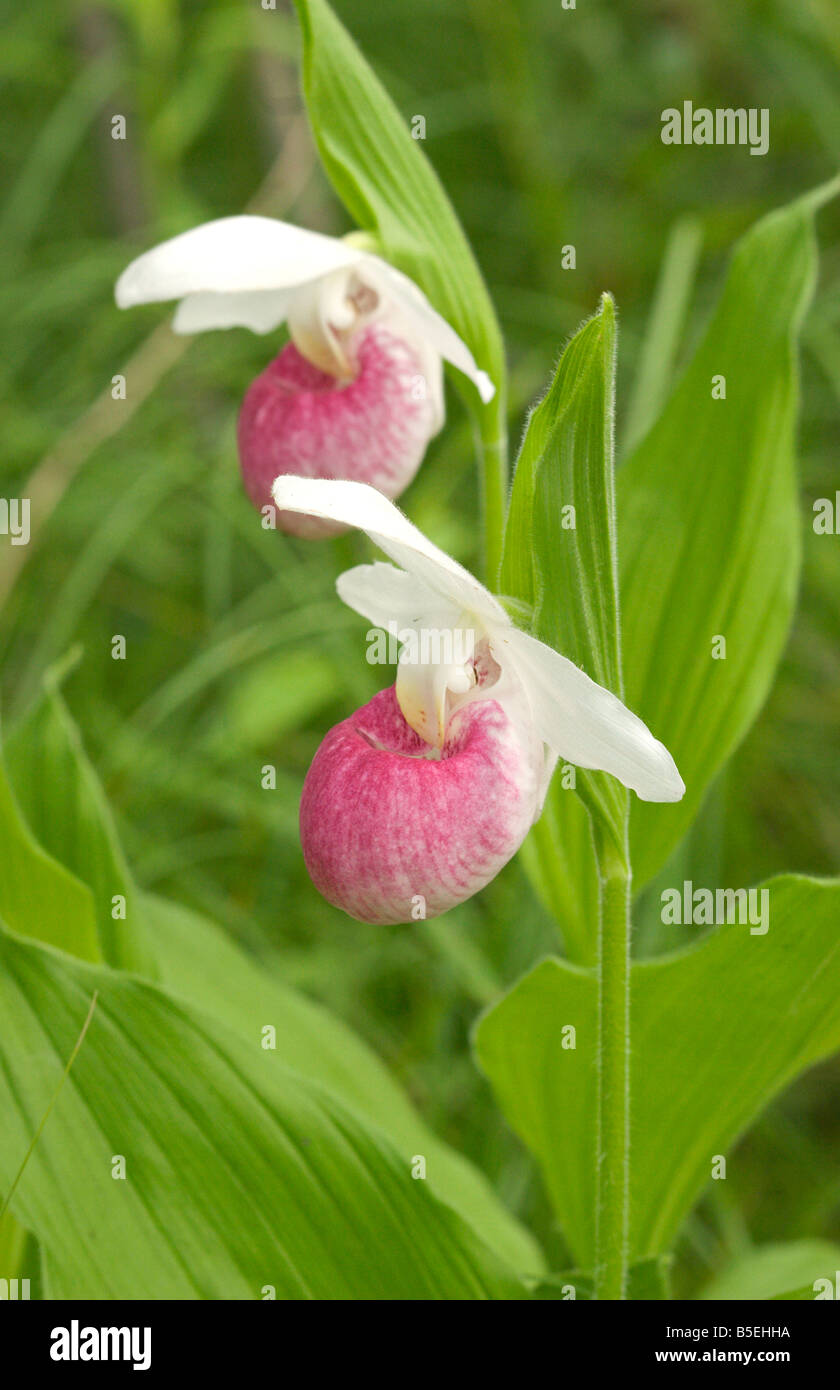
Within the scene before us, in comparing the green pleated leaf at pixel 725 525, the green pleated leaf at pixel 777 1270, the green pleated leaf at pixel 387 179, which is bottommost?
the green pleated leaf at pixel 777 1270

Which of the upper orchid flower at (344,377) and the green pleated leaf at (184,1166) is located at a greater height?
the upper orchid flower at (344,377)

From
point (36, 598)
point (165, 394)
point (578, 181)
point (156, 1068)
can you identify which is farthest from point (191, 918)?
point (578, 181)

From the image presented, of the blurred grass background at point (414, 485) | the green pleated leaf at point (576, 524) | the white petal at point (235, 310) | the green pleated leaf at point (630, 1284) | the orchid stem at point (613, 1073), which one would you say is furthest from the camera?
the blurred grass background at point (414, 485)

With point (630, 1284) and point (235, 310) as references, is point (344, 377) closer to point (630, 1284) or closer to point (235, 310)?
point (235, 310)

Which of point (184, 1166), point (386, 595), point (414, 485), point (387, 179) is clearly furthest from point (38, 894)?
point (414, 485)

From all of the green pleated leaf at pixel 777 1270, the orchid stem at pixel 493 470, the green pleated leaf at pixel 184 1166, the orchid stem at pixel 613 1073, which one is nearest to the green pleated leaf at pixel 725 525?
the orchid stem at pixel 493 470

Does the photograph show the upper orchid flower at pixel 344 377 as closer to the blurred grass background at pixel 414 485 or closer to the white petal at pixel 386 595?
the white petal at pixel 386 595

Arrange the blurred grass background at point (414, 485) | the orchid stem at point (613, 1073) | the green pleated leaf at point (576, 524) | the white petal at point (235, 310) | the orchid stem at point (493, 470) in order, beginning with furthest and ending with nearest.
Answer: the blurred grass background at point (414, 485), the white petal at point (235, 310), the orchid stem at point (493, 470), the orchid stem at point (613, 1073), the green pleated leaf at point (576, 524)

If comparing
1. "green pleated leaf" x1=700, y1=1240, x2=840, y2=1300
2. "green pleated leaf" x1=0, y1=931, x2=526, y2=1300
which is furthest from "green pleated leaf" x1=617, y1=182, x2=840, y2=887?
"green pleated leaf" x1=700, y1=1240, x2=840, y2=1300

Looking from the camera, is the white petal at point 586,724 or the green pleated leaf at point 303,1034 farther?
the green pleated leaf at point 303,1034
